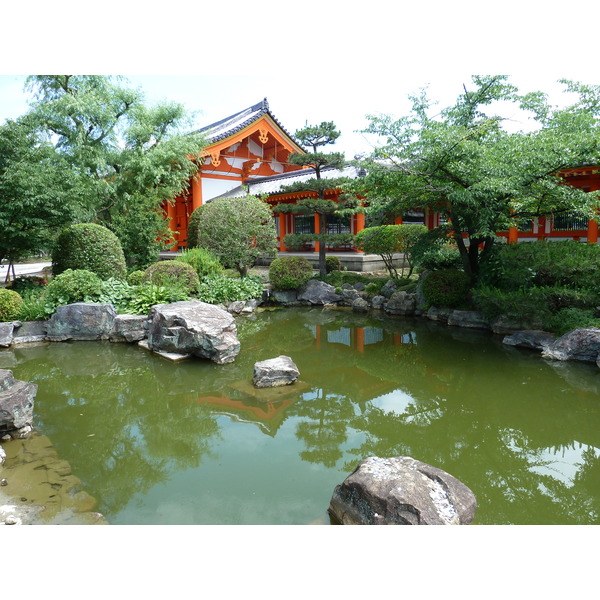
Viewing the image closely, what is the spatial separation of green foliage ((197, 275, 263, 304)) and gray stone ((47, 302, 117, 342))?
2.60 metres

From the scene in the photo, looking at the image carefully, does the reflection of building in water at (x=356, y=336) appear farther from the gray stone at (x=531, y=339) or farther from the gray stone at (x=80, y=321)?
the gray stone at (x=80, y=321)

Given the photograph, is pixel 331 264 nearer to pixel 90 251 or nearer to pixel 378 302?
pixel 378 302

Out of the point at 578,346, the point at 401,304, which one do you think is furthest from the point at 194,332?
the point at 578,346

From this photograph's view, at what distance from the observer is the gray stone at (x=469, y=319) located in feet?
29.2

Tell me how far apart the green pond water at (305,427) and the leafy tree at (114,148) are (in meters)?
5.87

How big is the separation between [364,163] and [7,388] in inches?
293

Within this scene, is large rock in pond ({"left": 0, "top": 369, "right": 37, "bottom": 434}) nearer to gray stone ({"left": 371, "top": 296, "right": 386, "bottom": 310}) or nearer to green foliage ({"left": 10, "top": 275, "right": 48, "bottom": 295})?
green foliage ({"left": 10, "top": 275, "right": 48, "bottom": 295})

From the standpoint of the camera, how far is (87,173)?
12.9 m

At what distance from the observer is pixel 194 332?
6.87m

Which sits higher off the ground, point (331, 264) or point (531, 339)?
point (331, 264)

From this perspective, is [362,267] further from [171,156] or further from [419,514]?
[419,514]

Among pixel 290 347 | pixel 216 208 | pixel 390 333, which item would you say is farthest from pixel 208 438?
pixel 216 208

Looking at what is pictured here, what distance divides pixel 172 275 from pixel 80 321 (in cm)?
241

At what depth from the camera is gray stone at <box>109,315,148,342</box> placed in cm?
814
